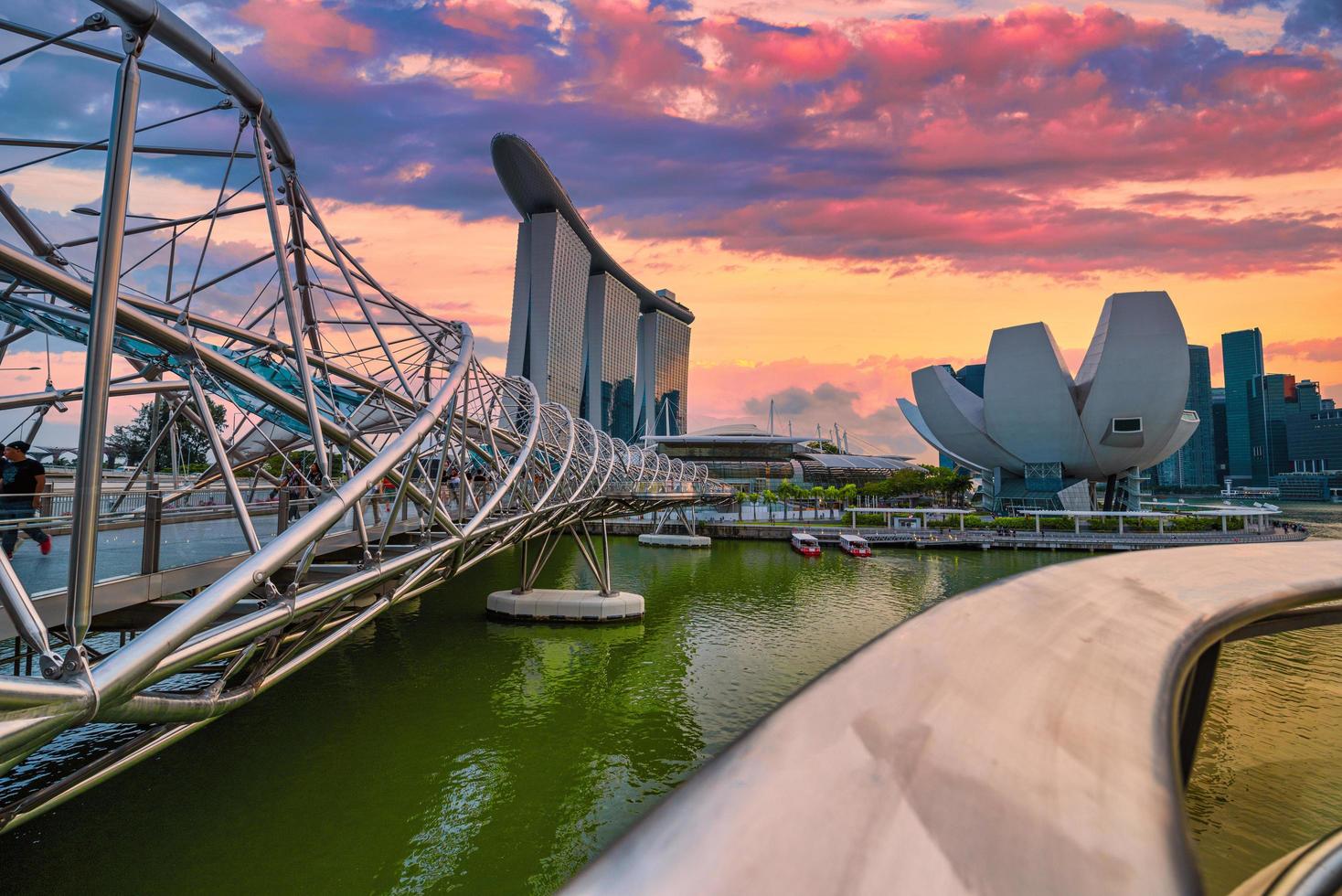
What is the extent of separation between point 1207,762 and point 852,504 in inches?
2441

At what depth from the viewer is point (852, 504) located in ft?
239

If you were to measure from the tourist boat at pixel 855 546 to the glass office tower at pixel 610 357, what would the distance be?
93.7m

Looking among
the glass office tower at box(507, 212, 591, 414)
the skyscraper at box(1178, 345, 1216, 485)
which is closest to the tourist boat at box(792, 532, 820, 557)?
the glass office tower at box(507, 212, 591, 414)

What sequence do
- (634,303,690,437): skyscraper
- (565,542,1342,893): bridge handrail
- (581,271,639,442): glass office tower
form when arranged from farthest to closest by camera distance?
(634,303,690,437): skyscraper
(581,271,639,442): glass office tower
(565,542,1342,893): bridge handrail

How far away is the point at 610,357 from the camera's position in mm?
143750

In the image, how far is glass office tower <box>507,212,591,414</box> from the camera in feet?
383

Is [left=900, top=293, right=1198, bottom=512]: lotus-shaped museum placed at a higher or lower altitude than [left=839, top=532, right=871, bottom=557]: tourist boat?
higher

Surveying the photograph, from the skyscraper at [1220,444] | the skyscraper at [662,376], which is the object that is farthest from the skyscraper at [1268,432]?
the skyscraper at [662,376]

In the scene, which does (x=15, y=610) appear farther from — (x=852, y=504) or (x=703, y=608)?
(x=852, y=504)

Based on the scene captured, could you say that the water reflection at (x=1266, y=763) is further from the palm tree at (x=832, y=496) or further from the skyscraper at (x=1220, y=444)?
the skyscraper at (x=1220, y=444)

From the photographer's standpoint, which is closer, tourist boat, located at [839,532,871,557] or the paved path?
the paved path

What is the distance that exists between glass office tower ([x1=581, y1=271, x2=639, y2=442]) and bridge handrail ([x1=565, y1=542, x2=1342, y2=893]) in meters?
133

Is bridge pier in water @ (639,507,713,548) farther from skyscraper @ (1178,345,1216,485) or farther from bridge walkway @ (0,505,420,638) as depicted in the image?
skyscraper @ (1178,345,1216,485)

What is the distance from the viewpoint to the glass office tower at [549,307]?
383 feet
